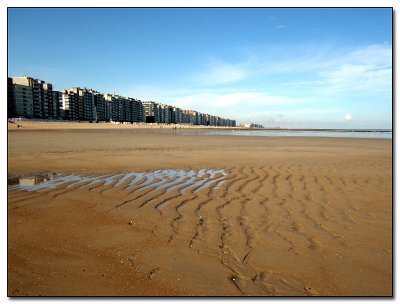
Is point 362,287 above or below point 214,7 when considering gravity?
below

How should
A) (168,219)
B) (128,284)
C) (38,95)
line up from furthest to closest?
(38,95), (168,219), (128,284)

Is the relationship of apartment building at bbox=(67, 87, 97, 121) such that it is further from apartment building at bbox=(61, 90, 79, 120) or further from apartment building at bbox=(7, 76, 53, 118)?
apartment building at bbox=(7, 76, 53, 118)

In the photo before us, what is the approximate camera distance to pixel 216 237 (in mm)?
4074

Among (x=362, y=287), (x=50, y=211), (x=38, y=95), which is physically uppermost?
(x=38, y=95)

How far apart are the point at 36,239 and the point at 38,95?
141m

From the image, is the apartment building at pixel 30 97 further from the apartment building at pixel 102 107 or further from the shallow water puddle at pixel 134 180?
the shallow water puddle at pixel 134 180

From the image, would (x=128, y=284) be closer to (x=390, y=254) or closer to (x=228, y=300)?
(x=228, y=300)

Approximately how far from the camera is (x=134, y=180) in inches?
303

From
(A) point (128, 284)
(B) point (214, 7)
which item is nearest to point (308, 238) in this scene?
(A) point (128, 284)

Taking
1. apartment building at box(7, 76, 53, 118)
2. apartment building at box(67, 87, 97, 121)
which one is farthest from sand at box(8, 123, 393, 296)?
apartment building at box(67, 87, 97, 121)

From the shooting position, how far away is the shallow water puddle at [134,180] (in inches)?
274

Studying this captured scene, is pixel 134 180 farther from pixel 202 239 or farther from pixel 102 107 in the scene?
pixel 102 107

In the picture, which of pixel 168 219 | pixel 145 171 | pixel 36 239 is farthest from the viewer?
pixel 145 171

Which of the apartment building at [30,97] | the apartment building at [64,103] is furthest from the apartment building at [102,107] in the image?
the apartment building at [30,97]
